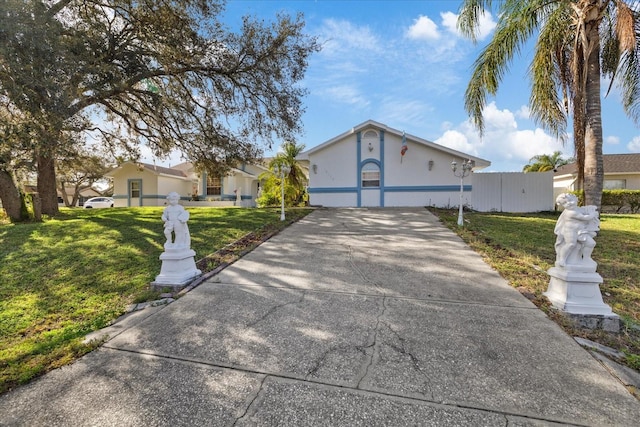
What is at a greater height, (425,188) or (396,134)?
(396,134)

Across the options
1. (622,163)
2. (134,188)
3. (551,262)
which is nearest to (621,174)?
(622,163)

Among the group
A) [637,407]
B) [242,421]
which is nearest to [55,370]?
[242,421]

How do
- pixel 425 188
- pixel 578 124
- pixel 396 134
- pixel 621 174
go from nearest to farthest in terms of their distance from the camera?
pixel 578 124 < pixel 396 134 < pixel 425 188 < pixel 621 174

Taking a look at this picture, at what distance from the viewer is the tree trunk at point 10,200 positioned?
10094 millimetres

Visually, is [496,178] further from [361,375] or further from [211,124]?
[361,375]

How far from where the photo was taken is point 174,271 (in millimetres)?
4418

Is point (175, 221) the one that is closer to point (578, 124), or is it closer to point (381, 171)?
point (578, 124)

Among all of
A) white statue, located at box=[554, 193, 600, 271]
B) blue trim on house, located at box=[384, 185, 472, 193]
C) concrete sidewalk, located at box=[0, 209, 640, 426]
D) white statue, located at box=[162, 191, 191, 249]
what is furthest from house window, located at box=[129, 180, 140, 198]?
white statue, located at box=[554, 193, 600, 271]

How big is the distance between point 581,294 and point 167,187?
24.0 metres

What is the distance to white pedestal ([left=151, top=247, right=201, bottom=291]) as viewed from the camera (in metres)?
4.30

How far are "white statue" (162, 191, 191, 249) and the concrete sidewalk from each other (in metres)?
0.86

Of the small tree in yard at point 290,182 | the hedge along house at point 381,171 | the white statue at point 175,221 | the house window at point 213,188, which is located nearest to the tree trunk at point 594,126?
the hedge along house at point 381,171

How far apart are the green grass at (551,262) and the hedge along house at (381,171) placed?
472cm

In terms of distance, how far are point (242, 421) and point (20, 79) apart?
8.06 m
